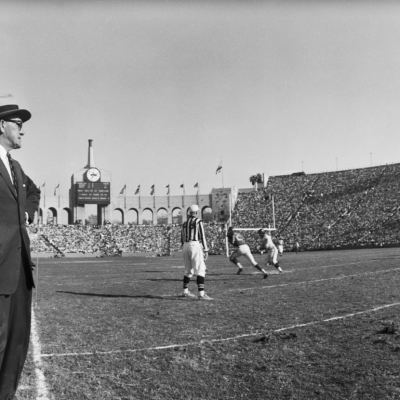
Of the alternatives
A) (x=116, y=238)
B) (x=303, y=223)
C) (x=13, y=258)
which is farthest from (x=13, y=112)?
(x=116, y=238)

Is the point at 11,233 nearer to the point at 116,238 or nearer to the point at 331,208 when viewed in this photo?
the point at 116,238

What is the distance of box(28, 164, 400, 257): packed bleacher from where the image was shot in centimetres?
5403

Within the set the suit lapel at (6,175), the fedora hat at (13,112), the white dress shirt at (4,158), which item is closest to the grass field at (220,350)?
the suit lapel at (6,175)

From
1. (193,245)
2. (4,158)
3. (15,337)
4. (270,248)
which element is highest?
(4,158)

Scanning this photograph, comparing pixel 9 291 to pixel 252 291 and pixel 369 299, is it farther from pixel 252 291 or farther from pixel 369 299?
pixel 252 291

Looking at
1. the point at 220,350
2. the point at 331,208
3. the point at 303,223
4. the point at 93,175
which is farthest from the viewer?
the point at 93,175

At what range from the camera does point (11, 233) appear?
331 cm

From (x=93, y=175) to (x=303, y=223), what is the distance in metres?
32.7

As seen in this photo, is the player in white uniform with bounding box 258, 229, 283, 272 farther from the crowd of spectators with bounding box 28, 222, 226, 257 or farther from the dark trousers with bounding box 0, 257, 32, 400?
the crowd of spectators with bounding box 28, 222, 226, 257

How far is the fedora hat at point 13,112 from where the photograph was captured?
3.57m

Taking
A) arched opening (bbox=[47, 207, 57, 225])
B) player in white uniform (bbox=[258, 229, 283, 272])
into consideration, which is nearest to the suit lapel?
player in white uniform (bbox=[258, 229, 283, 272])

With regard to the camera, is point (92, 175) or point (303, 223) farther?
point (92, 175)

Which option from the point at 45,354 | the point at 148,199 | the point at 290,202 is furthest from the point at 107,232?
the point at 45,354

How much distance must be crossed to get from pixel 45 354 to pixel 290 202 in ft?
204
